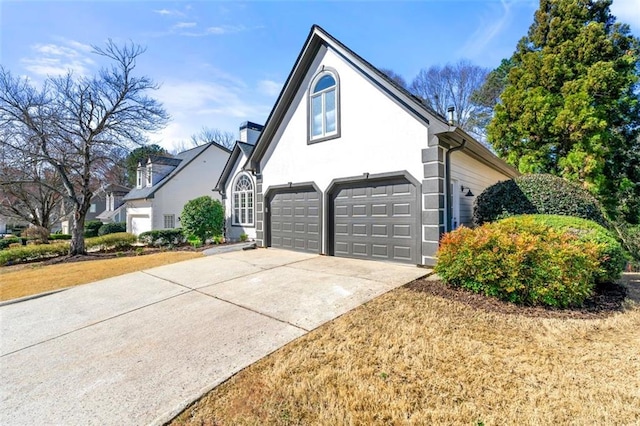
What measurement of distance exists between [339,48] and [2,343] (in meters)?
9.99

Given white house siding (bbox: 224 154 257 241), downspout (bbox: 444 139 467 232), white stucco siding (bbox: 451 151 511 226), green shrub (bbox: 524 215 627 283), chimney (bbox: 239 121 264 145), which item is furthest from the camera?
chimney (bbox: 239 121 264 145)

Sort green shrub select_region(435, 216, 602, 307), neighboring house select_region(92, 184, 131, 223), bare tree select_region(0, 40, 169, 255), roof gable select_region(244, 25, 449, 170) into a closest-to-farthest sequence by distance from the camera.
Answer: green shrub select_region(435, 216, 602, 307) < roof gable select_region(244, 25, 449, 170) < bare tree select_region(0, 40, 169, 255) < neighboring house select_region(92, 184, 131, 223)

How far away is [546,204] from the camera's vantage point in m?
7.88

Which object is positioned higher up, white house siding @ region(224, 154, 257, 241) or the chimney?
the chimney

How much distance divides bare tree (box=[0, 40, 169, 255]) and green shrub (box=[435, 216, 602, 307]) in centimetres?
1545

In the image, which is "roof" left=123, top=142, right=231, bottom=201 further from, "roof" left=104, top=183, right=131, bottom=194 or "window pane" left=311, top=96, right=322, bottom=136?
"window pane" left=311, top=96, right=322, bottom=136

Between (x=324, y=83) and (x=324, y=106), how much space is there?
77 centimetres

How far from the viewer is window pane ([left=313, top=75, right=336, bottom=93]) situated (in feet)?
30.9

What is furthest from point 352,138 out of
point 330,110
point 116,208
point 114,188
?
point 116,208

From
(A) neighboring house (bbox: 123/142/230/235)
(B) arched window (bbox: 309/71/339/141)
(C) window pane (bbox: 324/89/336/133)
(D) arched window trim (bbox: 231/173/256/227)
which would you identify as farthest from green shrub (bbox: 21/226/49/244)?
(C) window pane (bbox: 324/89/336/133)

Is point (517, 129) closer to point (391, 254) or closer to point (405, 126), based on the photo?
point (405, 126)

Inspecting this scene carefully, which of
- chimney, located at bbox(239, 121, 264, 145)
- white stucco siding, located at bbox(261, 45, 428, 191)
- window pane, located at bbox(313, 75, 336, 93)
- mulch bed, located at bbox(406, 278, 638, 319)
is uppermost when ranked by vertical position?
chimney, located at bbox(239, 121, 264, 145)

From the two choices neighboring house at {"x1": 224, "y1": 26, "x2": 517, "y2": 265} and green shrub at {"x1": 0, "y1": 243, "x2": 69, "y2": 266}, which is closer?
neighboring house at {"x1": 224, "y1": 26, "x2": 517, "y2": 265}

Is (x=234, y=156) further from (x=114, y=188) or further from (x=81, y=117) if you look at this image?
(x=114, y=188)
